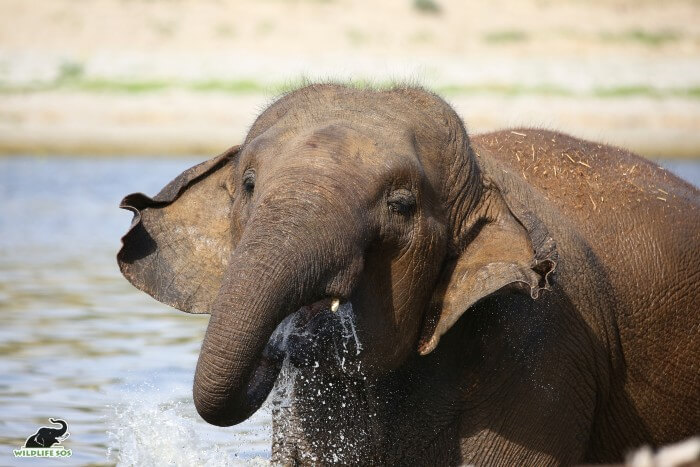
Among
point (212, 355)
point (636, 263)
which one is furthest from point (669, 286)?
point (212, 355)

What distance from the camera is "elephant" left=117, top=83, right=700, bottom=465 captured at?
4.43 metres

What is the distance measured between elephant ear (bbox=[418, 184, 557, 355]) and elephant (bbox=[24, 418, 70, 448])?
3162 millimetres

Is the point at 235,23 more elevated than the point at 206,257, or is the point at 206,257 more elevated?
the point at 206,257

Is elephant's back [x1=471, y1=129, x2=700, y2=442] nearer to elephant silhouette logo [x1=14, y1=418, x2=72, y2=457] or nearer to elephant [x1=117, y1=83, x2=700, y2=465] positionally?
elephant [x1=117, y1=83, x2=700, y2=465]

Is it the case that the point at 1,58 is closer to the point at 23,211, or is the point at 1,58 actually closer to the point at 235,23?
the point at 235,23

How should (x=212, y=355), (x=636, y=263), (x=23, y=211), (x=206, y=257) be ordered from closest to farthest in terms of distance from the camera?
(x=212, y=355), (x=206, y=257), (x=636, y=263), (x=23, y=211)

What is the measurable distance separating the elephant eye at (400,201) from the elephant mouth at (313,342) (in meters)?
0.39

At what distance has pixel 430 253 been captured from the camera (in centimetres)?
491

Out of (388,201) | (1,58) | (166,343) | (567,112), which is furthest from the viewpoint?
(1,58)

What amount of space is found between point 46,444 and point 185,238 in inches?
95.2

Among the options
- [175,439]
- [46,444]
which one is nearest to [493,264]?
[175,439]

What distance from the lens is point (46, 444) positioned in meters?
7.39

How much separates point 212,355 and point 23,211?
51.9 ft

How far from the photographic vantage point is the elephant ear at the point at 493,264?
4801mm
